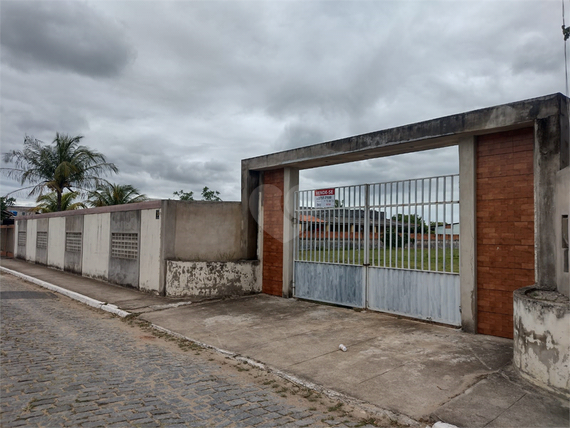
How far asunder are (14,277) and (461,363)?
15694mm

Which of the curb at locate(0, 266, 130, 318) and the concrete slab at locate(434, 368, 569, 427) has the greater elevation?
the concrete slab at locate(434, 368, 569, 427)

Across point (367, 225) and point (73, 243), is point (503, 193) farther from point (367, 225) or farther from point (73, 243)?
point (73, 243)

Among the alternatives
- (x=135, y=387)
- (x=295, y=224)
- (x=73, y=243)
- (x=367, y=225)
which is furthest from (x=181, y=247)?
(x=73, y=243)

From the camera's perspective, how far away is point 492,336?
244 inches

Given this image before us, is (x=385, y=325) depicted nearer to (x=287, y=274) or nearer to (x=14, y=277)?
(x=287, y=274)

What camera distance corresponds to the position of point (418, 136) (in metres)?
7.04

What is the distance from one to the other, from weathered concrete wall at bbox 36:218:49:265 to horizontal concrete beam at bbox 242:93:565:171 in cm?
1359

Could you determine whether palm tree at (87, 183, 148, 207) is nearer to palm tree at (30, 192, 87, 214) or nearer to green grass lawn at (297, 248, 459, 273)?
palm tree at (30, 192, 87, 214)

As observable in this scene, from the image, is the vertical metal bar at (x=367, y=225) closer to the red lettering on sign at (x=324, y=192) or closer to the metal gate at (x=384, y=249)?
the metal gate at (x=384, y=249)

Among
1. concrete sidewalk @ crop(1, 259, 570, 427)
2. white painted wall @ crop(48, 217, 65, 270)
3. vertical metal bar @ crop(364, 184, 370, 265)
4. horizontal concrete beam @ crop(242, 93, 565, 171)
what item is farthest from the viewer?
white painted wall @ crop(48, 217, 65, 270)

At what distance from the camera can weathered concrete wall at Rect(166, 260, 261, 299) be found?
32.3 ft

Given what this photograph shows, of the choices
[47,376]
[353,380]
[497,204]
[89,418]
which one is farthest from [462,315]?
[47,376]

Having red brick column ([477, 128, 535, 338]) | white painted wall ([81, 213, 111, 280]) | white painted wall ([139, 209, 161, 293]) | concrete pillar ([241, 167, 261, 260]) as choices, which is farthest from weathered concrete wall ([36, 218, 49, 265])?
red brick column ([477, 128, 535, 338])

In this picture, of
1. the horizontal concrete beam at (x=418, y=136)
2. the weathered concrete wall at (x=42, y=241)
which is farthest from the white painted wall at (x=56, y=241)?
the horizontal concrete beam at (x=418, y=136)
